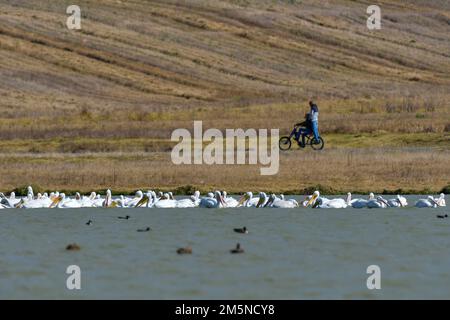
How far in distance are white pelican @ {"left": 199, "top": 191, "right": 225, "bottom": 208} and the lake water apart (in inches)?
14.5

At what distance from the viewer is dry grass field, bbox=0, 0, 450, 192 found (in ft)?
127

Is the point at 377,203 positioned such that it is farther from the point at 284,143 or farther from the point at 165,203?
the point at 284,143

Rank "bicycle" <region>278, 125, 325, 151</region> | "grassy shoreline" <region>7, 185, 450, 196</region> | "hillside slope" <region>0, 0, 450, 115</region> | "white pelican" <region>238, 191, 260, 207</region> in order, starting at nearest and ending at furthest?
1. "white pelican" <region>238, 191, 260, 207</region>
2. "grassy shoreline" <region>7, 185, 450, 196</region>
3. "bicycle" <region>278, 125, 325, 151</region>
4. "hillside slope" <region>0, 0, 450, 115</region>

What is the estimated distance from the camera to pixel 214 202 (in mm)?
31578

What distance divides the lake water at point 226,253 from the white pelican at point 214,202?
1.21ft

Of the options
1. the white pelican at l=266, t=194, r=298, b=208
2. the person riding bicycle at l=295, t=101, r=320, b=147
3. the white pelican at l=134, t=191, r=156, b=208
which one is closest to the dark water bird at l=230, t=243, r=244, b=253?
the white pelican at l=266, t=194, r=298, b=208

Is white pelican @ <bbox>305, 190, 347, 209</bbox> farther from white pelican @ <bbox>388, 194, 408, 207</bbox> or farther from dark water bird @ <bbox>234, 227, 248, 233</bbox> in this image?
dark water bird @ <bbox>234, 227, 248, 233</bbox>

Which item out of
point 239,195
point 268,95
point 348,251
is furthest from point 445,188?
point 268,95

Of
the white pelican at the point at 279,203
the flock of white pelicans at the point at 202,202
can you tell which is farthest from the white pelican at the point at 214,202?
the white pelican at the point at 279,203

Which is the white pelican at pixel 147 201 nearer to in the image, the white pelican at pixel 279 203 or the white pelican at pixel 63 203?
the white pelican at pixel 63 203

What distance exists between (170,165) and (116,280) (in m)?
20.4

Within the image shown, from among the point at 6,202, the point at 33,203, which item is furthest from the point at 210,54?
the point at 33,203

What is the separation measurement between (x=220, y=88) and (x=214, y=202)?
47333 mm

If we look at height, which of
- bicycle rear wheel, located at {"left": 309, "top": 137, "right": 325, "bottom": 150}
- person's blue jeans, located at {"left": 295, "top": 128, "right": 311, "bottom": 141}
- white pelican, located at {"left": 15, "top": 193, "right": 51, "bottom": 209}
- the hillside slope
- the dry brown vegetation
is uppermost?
the hillside slope
